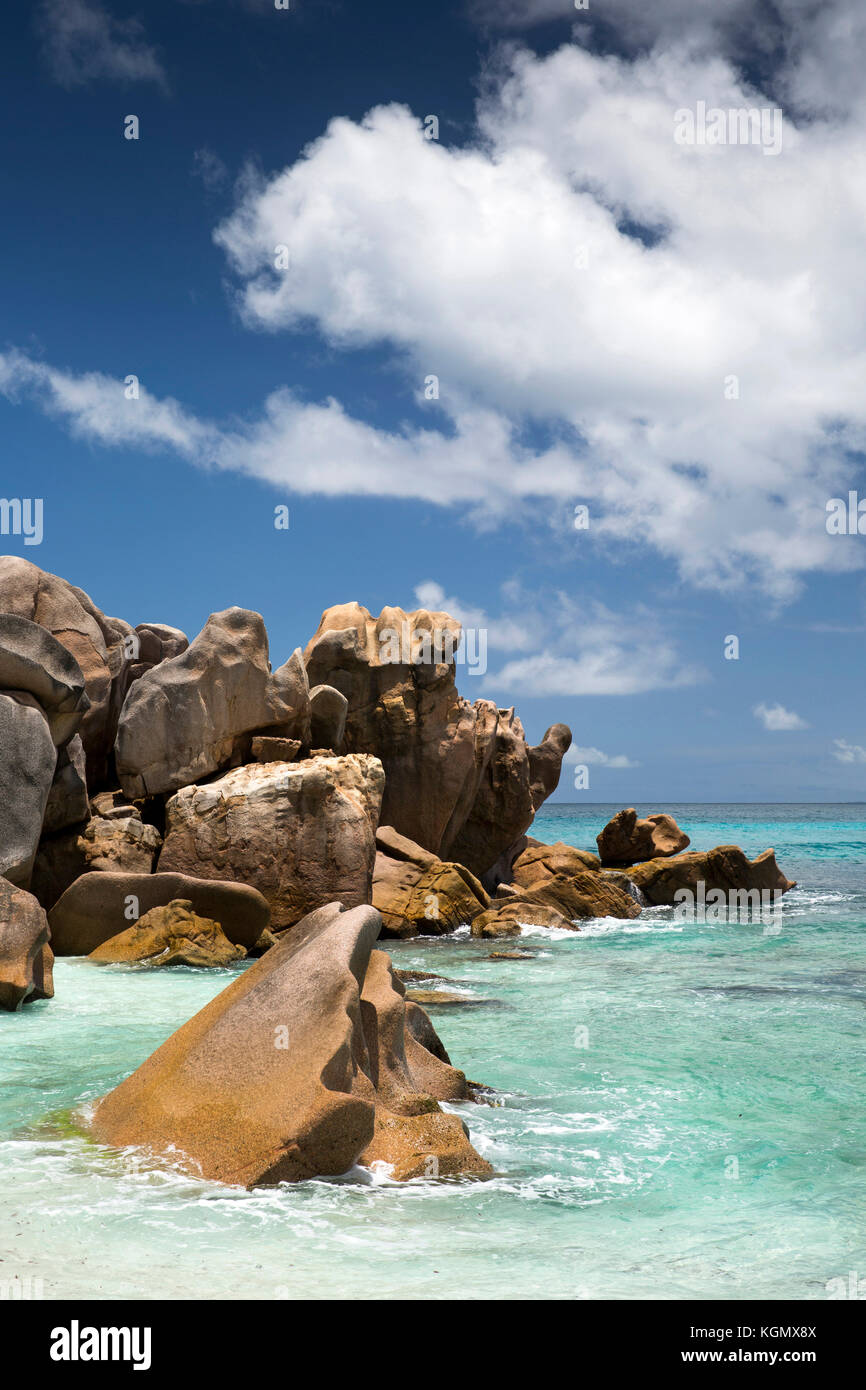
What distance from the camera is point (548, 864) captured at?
2948 centimetres

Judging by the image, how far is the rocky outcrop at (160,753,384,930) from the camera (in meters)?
15.7

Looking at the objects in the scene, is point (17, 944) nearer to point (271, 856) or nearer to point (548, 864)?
point (271, 856)

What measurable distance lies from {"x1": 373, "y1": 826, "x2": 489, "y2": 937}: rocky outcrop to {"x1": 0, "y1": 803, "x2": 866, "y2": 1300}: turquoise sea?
5.64 metres

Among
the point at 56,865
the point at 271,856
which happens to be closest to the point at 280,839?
the point at 271,856

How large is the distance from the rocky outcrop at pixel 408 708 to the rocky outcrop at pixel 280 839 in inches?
259

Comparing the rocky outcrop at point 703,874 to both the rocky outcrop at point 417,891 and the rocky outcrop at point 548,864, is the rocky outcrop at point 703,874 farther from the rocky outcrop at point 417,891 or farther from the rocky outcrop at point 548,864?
the rocky outcrop at point 417,891

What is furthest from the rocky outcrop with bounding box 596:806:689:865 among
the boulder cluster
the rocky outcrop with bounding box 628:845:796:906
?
the rocky outcrop with bounding box 628:845:796:906

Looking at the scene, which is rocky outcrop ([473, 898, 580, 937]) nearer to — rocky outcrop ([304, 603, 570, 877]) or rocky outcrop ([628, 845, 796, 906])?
rocky outcrop ([304, 603, 570, 877])

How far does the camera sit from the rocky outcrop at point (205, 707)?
658 inches

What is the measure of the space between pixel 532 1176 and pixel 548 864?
23.9 m

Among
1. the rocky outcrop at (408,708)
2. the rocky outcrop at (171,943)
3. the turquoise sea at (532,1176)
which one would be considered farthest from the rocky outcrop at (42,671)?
the rocky outcrop at (408,708)

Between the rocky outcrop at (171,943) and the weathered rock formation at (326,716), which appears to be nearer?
the rocky outcrop at (171,943)
